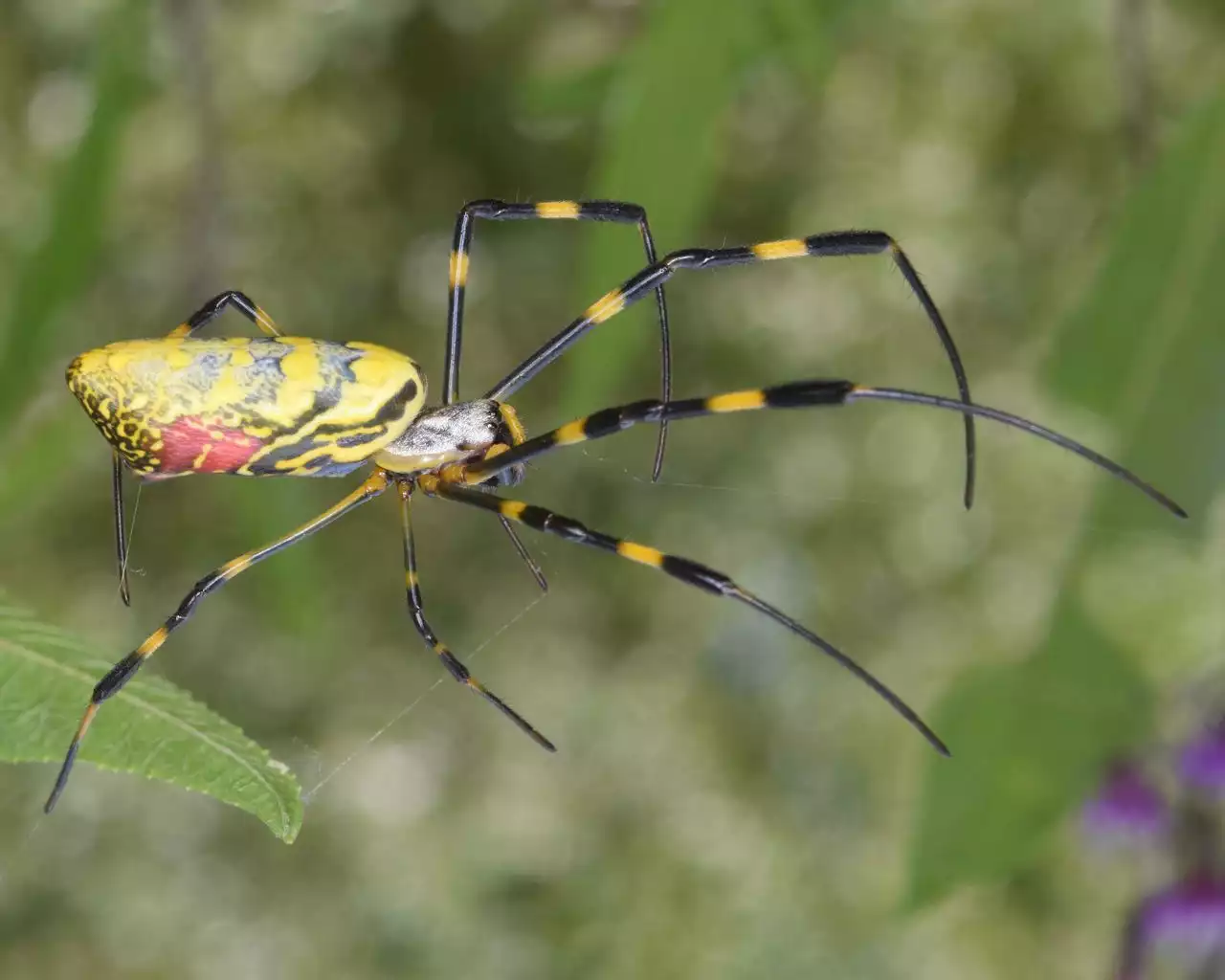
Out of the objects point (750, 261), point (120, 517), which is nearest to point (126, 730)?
point (120, 517)

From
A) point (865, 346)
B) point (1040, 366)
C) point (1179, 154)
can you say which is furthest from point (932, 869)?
point (865, 346)

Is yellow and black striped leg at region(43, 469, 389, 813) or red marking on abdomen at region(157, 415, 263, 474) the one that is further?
red marking on abdomen at region(157, 415, 263, 474)

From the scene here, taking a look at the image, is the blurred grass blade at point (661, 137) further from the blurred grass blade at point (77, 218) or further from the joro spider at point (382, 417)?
the blurred grass blade at point (77, 218)

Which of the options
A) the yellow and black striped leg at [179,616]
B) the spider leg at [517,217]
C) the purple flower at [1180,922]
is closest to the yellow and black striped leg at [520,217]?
the spider leg at [517,217]

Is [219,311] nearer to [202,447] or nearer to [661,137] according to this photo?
[202,447]

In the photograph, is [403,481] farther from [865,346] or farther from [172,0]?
[865,346]

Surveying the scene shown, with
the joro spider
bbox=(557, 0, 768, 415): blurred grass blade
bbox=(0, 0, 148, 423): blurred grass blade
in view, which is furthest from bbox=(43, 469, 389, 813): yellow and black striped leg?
bbox=(0, 0, 148, 423): blurred grass blade

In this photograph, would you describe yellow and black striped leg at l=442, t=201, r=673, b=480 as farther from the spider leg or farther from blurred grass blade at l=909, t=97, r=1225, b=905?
blurred grass blade at l=909, t=97, r=1225, b=905
